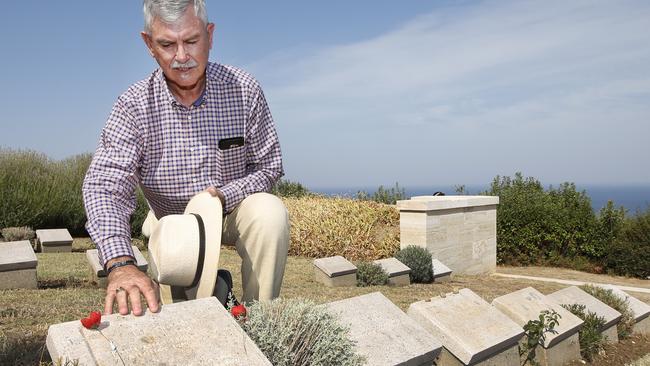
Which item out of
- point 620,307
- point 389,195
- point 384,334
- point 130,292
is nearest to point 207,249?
point 130,292

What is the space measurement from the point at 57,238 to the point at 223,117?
964 cm

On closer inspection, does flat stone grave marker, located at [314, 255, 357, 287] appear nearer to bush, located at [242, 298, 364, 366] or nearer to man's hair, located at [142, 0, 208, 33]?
bush, located at [242, 298, 364, 366]

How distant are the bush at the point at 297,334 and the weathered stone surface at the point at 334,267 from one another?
215 inches

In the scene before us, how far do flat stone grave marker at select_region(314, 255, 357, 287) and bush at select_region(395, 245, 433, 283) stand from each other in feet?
3.29

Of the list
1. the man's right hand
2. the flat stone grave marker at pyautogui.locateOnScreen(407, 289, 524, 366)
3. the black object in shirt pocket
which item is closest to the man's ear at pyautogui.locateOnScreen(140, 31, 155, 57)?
the black object in shirt pocket

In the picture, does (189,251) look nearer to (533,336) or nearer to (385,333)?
(385,333)

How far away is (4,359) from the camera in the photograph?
10.5 ft

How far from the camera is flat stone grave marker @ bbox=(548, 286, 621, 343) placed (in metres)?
5.59

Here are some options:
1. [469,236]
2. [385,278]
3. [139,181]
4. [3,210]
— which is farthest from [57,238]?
[139,181]

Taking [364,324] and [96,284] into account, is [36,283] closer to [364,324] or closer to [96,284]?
[96,284]

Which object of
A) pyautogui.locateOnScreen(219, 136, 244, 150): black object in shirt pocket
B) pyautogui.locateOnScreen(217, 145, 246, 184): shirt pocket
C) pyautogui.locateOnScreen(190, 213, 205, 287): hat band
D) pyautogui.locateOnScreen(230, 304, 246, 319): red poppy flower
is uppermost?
pyautogui.locateOnScreen(219, 136, 244, 150): black object in shirt pocket

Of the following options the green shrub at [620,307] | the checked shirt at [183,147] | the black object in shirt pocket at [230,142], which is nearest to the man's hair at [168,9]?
the checked shirt at [183,147]

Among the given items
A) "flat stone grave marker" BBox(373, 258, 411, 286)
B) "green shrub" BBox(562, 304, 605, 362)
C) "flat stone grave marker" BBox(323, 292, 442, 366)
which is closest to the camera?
"flat stone grave marker" BBox(323, 292, 442, 366)

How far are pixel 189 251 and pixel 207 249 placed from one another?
8 cm
